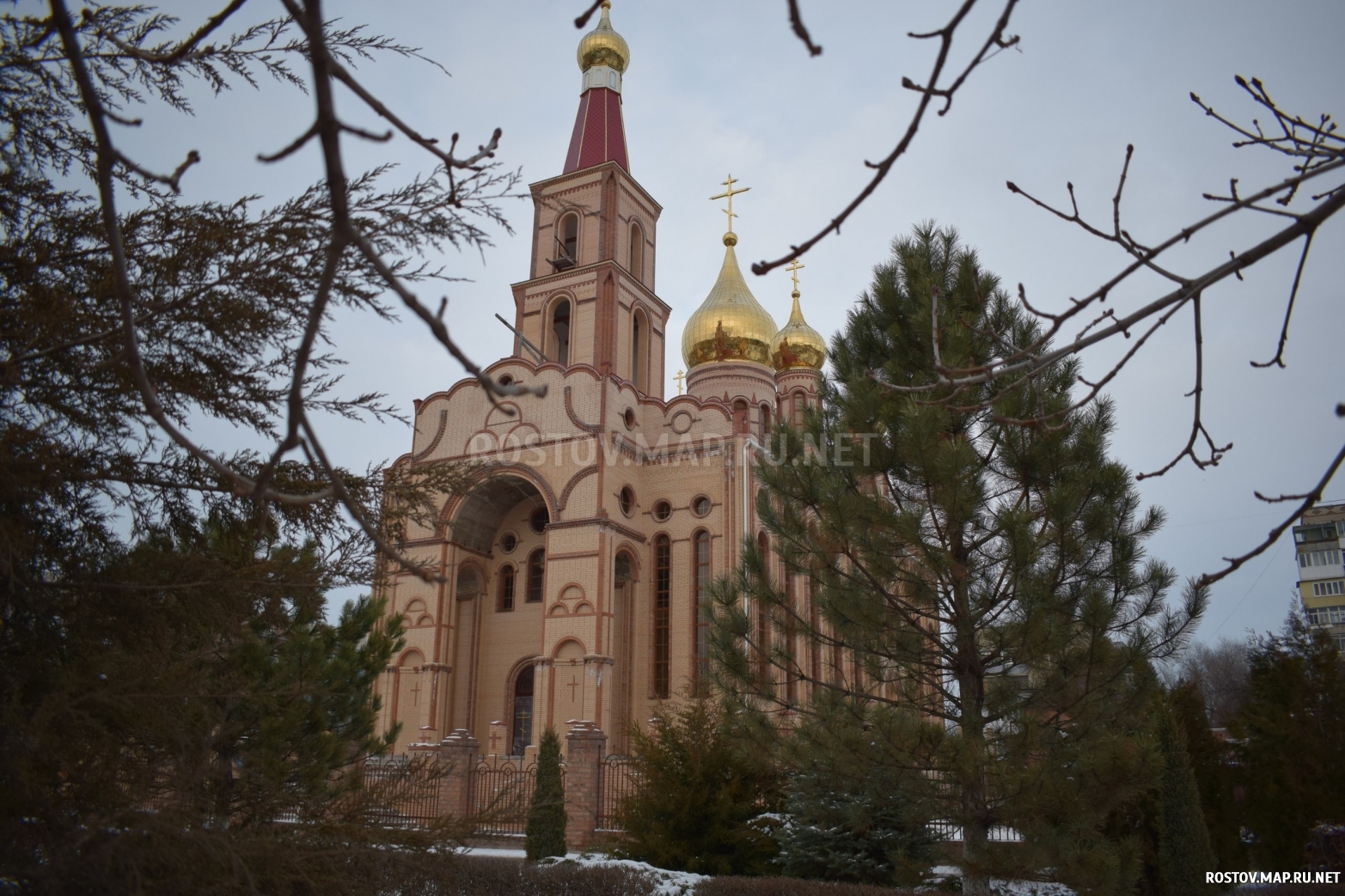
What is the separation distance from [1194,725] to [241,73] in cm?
1095

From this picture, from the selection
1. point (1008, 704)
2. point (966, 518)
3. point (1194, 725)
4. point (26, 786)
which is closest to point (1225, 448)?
point (26, 786)

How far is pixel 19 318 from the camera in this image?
158 inches

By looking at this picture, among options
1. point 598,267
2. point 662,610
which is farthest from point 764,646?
point 598,267

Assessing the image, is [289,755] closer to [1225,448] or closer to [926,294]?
[926,294]

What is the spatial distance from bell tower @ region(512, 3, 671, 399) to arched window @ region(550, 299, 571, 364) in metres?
0.02

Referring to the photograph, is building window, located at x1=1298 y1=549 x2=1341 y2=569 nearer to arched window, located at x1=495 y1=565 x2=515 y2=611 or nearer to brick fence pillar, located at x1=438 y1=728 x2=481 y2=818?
arched window, located at x1=495 y1=565 x2=515 y2=611

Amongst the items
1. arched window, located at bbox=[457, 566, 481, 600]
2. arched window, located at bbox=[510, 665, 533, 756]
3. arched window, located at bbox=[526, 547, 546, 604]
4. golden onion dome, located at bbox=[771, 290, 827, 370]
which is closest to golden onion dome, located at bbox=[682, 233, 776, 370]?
golden onion dome, located at bbox=[771, 290, 827, 370]

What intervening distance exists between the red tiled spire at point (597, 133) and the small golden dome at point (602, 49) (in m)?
0.77

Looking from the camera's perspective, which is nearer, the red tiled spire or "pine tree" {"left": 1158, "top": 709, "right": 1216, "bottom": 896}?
"pine tree" {"left": 1158, "top": 709, "right": 1216, "bottom": 896}

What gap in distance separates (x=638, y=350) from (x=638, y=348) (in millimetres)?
43

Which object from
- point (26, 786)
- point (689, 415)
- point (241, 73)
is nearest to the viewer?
point (26, 786)

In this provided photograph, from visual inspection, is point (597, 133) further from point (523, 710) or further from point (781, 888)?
point (781, 888)

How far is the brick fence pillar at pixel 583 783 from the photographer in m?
12.9

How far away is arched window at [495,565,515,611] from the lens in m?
20.0
